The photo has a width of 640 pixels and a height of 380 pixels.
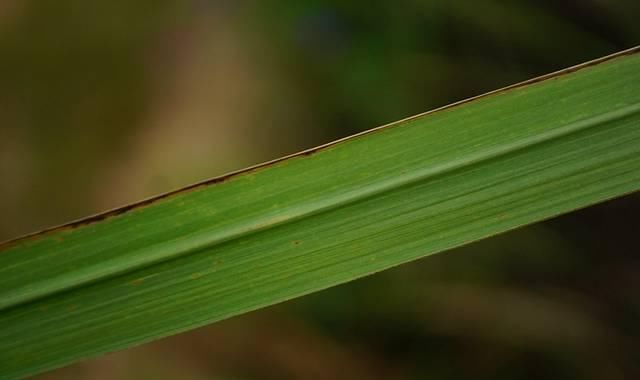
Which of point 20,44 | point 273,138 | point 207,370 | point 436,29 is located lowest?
point 207,370

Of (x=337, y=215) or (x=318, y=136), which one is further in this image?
(x=318, y=136)

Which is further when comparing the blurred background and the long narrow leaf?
the blurred background

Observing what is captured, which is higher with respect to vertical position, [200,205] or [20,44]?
[20,44]

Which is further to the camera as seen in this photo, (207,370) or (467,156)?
→ (207,370)

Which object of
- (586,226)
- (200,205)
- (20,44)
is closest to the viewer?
(200,205)

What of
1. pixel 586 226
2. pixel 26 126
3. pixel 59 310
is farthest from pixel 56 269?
pixel 586 226

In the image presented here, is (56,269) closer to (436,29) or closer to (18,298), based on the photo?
(18,298)
